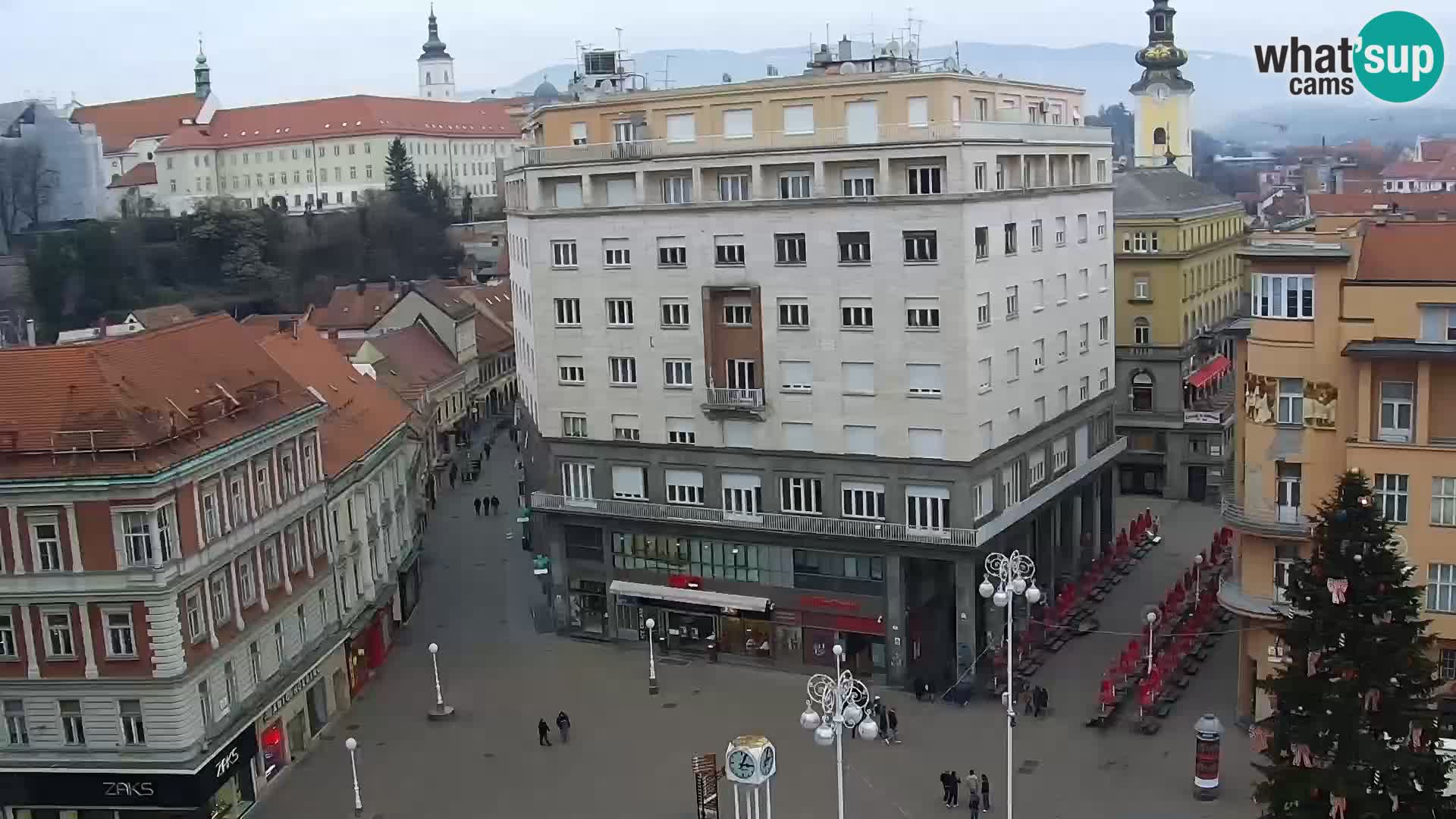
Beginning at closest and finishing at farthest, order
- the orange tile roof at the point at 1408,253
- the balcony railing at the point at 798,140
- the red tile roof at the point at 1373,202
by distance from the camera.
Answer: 1. the orange tile roof at the point at 1408,253
2. the balcony railing at the point at 798,140
3. the red tile roof at the point at 1373,202

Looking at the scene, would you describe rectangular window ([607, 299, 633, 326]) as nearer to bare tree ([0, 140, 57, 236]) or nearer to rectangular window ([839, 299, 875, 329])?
rectangular window ([839, 299, 875, 329])

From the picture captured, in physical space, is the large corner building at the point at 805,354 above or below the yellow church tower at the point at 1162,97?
below

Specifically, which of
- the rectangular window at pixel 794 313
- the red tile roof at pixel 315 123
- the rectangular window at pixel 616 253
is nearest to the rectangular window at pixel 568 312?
the rectangular window at pixel 616 253

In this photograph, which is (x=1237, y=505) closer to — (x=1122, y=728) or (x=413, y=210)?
(x=1122, y=728)

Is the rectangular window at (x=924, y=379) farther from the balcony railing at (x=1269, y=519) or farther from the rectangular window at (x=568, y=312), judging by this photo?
the rectangular window at (x=568, y=312)

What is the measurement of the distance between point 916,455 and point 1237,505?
967 centimetres

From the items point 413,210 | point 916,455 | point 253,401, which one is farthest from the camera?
point 413,210

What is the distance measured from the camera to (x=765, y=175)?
4719 centimetres

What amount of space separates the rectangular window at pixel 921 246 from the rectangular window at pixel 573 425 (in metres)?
13.1

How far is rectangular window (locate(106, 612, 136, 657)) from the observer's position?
35.2 metres

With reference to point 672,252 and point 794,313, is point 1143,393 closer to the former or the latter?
point 794,313

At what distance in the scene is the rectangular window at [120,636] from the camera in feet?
115

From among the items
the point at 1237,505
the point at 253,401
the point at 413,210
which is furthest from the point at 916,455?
the point at 413,210

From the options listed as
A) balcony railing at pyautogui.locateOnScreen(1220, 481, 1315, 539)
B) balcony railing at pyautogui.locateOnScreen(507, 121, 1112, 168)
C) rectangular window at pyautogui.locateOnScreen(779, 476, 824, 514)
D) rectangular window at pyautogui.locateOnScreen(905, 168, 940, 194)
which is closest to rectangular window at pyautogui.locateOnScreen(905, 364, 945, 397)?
rectangular window at pyautogui.locateOnScreen(779, 476, 824, 514)
